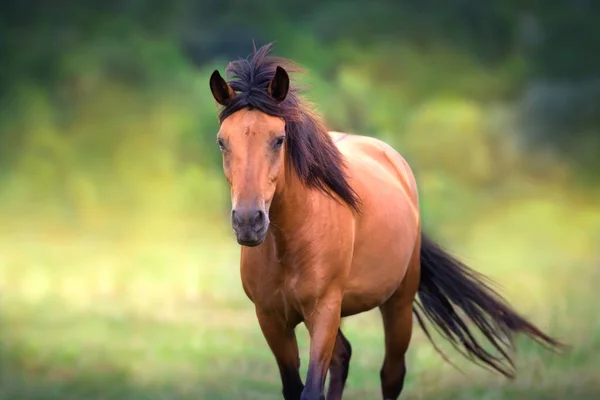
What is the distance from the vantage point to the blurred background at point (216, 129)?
411 inches

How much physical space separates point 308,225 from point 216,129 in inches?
303

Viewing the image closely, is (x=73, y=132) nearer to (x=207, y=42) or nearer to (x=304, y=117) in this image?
(x=207, y=42)

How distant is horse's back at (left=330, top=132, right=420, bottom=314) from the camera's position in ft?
14.9

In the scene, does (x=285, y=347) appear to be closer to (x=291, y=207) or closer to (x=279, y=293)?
(x=279, y=293)

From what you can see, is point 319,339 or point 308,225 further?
point 308,225

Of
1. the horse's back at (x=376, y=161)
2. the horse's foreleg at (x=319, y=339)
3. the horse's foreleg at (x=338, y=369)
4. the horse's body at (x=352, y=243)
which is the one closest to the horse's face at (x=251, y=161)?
the horse's body at (x=352, y=243)

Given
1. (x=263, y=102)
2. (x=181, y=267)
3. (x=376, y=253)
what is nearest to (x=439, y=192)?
(x=181, y=267)

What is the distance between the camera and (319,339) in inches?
160

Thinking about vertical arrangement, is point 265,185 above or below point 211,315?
above

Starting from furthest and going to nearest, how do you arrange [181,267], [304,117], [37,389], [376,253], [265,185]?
[181,267] → [37,389] → [376,253] → [304,117] → [265,185]

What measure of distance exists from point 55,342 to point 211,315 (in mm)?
1832

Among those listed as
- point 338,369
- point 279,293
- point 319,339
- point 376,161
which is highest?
point 376,161

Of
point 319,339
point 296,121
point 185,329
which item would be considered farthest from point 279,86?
point 185,329

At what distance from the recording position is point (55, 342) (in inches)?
322
